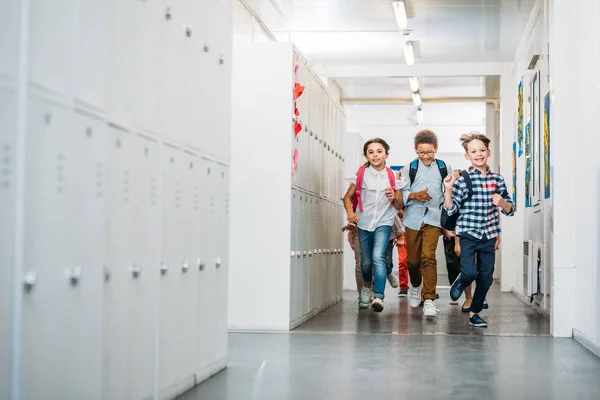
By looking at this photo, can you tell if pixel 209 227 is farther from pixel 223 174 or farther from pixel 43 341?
pixel 43 341

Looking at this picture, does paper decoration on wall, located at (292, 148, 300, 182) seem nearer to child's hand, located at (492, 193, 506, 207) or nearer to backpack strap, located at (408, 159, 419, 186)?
child's hand, located at (492, 193, 506, 207)

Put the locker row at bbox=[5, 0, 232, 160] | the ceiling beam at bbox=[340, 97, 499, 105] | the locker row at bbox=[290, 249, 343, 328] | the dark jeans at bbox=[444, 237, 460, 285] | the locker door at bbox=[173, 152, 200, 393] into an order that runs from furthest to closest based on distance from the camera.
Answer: the ceiling beam at bbox=[340, 97, 499, 105] → the dark jeans at bbox=[444, 237, 460, 285] → the locker row at bbox=[290, 249, 343, 328] → the locker door at bbox=[173, 152, 200, 393] → the locker row at bbox=[5, 0, 232, 160]

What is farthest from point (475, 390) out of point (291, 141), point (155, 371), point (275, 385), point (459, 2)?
point (459, 2)

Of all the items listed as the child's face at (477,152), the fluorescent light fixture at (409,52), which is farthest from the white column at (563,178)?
the fluorescent light fixture at (409,52)

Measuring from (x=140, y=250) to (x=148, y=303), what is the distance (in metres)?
0.25

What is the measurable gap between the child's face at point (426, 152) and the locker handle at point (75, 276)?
6.33 metres

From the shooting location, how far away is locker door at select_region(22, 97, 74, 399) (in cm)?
275

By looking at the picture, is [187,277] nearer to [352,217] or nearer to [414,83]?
[352,217]

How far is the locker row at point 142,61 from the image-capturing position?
9.48 feet

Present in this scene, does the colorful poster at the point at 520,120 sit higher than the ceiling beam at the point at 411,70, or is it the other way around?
the ceiling beam at the point at 411,70

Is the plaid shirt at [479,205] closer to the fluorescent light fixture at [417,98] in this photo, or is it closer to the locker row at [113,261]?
the locker row at [113,261]

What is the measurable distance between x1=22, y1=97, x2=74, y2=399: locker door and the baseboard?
3.91m

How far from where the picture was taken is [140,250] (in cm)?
381

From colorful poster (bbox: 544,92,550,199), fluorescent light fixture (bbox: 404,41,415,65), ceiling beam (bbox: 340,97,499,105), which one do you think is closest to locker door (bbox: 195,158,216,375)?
colorful poster (bbox: 544,92,550,199)
